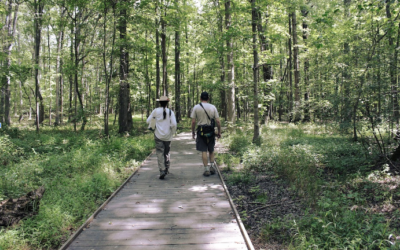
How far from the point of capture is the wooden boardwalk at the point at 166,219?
11.2ft

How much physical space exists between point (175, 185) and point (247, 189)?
185 cm

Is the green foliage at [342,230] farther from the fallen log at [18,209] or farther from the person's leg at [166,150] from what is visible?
the fallen log at [18,209]

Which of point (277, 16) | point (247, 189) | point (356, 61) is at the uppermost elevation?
point (277, 16)

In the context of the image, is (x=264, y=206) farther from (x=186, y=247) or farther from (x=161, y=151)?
(x=161, y=151)

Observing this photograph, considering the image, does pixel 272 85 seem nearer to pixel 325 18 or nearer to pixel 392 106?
pixel 325 18

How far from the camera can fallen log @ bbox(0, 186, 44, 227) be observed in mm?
4262

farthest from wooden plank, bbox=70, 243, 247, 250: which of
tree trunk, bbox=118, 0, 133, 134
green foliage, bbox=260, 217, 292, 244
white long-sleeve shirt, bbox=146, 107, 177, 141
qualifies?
tree trunk, bbox=118, 0, 133, 134

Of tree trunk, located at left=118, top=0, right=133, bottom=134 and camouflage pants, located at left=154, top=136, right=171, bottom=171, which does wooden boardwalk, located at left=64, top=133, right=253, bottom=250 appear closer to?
camouflage pants, located at left=154, top=136, right=171, bottom=171

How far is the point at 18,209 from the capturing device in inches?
180

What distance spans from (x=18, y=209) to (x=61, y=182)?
2248 mm

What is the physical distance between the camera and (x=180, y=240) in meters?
3.47

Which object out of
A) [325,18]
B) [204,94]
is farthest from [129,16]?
[325,18]

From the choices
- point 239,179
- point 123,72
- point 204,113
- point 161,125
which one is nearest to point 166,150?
point 161,125

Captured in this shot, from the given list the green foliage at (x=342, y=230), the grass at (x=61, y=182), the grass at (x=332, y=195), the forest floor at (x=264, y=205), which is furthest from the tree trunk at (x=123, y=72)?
the green foliage at (x=342, y=230)
